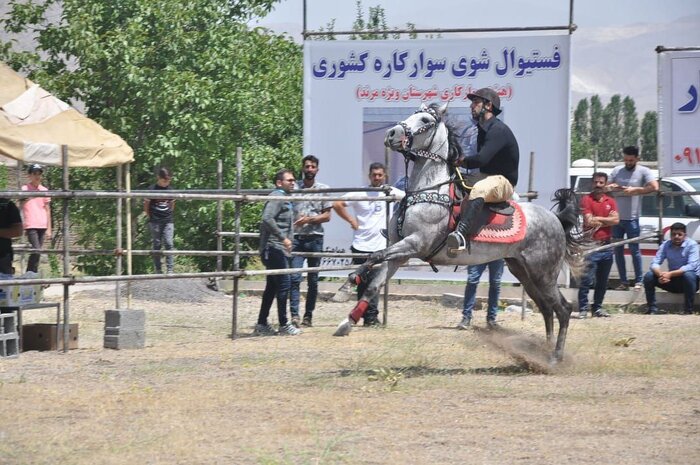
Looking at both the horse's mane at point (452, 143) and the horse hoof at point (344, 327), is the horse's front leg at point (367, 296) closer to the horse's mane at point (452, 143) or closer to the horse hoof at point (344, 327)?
the horse hoof at point (344, 327)

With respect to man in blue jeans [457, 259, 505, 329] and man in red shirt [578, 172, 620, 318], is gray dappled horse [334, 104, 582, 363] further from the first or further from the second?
man in red shirt [578, 172, 620, 318]

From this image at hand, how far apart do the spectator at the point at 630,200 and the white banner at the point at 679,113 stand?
1.17ft

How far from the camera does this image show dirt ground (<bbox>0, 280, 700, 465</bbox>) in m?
7.34

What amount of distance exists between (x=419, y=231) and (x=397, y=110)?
7.18m

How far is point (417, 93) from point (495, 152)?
677 cm

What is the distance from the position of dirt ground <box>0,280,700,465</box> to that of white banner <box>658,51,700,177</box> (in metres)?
3.28

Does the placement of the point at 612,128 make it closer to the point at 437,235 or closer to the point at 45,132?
the point at 45,132

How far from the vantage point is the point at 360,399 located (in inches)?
357

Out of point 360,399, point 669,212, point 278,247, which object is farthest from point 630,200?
point 360,399

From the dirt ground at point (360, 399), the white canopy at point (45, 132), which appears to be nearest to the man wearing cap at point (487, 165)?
the dirt ground at point (360, 399)

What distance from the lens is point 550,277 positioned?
11.4 m

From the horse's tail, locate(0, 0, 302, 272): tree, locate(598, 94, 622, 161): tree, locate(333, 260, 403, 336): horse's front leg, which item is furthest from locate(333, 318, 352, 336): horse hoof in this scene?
locate(598, 94, 622, 161): tree

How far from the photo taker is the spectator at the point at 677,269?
53.1 feet

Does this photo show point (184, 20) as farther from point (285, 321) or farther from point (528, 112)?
point (285, 321)
